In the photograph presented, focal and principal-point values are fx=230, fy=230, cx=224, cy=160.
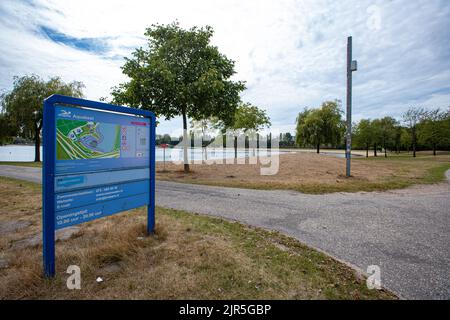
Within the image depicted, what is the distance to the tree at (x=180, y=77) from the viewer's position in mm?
13070

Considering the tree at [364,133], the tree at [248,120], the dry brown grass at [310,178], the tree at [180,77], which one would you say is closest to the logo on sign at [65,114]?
the dry brown grass at [310,178]

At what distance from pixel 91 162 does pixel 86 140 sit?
34 cm

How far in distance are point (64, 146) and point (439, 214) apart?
851cm

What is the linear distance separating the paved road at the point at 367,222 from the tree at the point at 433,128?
39.7 metres

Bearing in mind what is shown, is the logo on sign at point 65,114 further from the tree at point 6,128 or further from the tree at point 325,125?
the tree at point 325,125

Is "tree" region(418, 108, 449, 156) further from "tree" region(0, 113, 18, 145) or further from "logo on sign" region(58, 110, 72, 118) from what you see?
"tree" region(0, 113, 18, 145)

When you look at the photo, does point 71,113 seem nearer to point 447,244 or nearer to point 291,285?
point 291,285

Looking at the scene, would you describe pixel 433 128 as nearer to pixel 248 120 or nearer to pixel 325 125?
pixel 325 125

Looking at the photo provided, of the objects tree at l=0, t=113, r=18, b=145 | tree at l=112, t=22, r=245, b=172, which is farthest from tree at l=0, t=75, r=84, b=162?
tree at l=112, t=22, r=245, b=172

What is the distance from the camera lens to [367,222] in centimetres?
541

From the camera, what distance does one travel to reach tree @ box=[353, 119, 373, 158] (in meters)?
44.4

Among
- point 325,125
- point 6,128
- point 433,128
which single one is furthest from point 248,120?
point 433,128

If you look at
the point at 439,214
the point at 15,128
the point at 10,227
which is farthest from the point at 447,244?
the point at 15,128

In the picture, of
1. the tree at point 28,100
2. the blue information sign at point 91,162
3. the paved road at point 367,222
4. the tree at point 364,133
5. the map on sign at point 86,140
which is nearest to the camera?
the blue information sign at point 91,162
